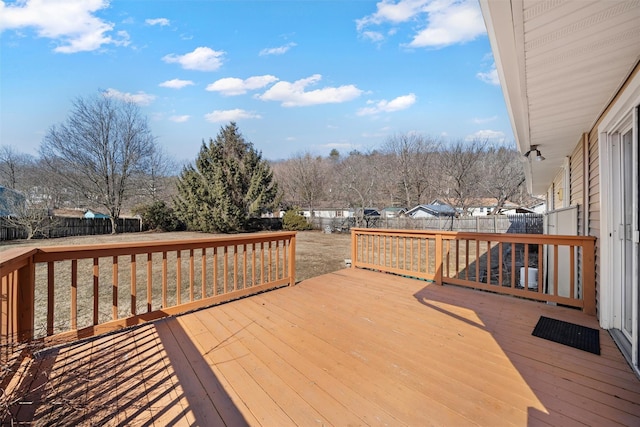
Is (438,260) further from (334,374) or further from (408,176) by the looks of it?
(408,176)

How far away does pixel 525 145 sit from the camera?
12.4 feet

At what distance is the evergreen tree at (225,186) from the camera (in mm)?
16344

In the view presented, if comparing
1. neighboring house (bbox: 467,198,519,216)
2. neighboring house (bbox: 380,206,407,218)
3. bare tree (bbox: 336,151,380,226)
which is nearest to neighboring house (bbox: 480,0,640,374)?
bare tree (bbox: 336,151,380,226)

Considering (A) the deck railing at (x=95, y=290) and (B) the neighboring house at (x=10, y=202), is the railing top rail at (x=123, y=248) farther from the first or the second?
(B) the neighboring house at (x=10, y=202)

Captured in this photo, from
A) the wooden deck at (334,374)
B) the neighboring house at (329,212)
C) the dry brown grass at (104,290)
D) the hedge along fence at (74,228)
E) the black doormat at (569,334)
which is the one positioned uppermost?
the neighboring house at (329,212)

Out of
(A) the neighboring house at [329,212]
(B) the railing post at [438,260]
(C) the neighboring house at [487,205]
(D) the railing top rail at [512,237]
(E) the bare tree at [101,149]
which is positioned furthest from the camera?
(A) the neighboring house at [329,212]

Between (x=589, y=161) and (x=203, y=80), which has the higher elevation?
(x=203, y=80)

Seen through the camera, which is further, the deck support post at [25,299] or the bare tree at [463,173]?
the bare tree at [463,173]

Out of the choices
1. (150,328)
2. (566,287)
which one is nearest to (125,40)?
(150,328)

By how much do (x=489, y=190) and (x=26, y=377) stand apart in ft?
64.4

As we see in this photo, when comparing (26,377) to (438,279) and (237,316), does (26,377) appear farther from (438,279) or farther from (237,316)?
(438,279)

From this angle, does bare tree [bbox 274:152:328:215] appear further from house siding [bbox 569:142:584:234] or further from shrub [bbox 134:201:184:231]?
house siding [bbox 569:142:584:234]

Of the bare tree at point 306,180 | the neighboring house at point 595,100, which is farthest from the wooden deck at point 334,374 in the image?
the bare tree at point 306,180

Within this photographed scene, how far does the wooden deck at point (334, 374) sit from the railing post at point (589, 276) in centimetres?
15
